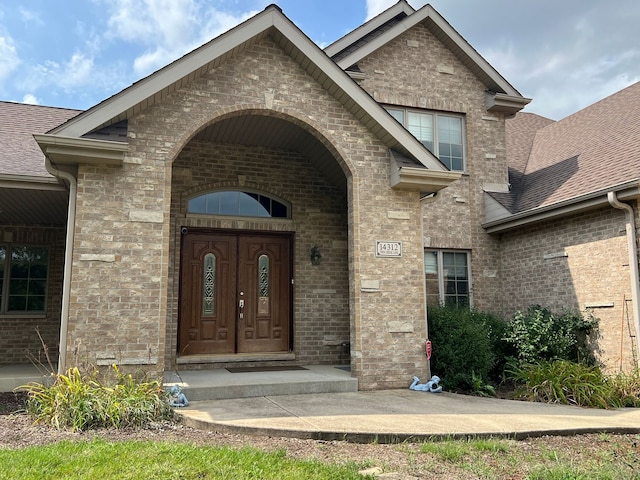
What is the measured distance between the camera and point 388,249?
8.29 metres

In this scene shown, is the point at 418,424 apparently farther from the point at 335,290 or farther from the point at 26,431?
the point at 335,290

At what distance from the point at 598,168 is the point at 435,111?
3.63 m

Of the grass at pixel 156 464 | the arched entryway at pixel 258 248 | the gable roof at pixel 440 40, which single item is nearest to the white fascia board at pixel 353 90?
the arched entryway at pixel 258 248

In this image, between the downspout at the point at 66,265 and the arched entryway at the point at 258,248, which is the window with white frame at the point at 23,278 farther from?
the downspout at the point at 66,265

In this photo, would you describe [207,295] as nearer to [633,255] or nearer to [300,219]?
[300,219]

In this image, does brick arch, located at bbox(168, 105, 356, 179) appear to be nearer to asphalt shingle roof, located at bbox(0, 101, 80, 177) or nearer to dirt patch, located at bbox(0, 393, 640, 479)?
asphalt shingle roof, located at bbox(0, 101, 80, 177)

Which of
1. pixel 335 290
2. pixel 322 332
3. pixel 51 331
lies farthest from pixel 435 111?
pixel 51 331

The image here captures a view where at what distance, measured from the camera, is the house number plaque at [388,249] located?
27.0 feet

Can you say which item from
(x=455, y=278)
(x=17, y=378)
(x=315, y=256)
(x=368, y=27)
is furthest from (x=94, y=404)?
(x=368, y=27)

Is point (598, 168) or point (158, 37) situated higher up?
point (158, 37)

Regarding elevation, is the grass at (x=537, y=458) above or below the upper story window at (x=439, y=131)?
below

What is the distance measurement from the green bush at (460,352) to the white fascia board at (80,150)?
5.79m

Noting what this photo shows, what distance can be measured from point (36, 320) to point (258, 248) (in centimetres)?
443

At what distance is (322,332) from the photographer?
991 centimetres
